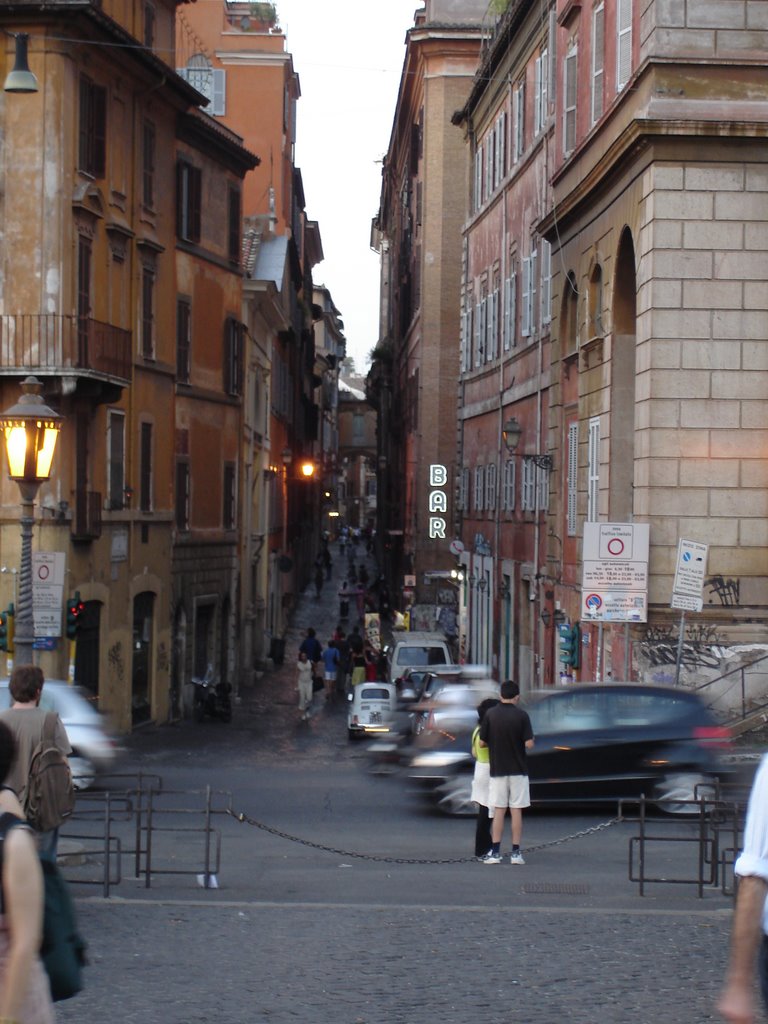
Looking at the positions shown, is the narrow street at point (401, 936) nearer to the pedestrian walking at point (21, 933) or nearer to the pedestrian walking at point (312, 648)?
the pedestrian walking at point (21, 933)

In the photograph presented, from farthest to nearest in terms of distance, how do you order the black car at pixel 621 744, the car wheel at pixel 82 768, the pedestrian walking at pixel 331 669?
the pedestrian walking at pixel 331 669, the car wheel at pixel 82 768, the black car at pixel 621 744

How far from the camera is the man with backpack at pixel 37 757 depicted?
1030cm

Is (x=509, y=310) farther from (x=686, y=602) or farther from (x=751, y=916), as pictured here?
(x=751, y=916)

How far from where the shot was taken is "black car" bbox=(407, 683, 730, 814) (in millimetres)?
19031

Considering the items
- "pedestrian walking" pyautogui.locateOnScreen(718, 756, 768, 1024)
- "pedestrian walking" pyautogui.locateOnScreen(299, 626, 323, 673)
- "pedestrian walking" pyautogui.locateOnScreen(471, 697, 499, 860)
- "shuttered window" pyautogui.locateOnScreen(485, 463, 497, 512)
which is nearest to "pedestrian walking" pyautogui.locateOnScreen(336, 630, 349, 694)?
"pedestrian walking" pyautogui.locateOnScreen(299, 626, 323, 673)

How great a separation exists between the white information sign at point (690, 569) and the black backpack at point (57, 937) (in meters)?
17.7

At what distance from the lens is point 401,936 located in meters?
11.3

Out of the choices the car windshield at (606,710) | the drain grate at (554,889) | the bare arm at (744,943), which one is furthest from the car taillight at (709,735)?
the bare arm at (744,943)

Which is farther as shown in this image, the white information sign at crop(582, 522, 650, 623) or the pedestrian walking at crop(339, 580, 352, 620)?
the pedestrian walking at crop(339, 580, 352, 620)

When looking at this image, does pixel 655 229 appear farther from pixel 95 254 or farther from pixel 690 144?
pixel 95 254

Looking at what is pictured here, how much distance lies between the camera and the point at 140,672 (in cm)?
3816

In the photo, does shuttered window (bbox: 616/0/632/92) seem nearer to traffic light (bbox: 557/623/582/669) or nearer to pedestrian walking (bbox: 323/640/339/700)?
traffic light (bbox: 557/623/582/669)

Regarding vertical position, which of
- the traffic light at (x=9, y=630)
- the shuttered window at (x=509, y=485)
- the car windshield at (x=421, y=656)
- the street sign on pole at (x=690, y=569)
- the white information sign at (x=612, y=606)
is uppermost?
the shuttered window at (x=509, y=485)

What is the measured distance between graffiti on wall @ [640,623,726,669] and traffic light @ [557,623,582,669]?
5.10 metres
